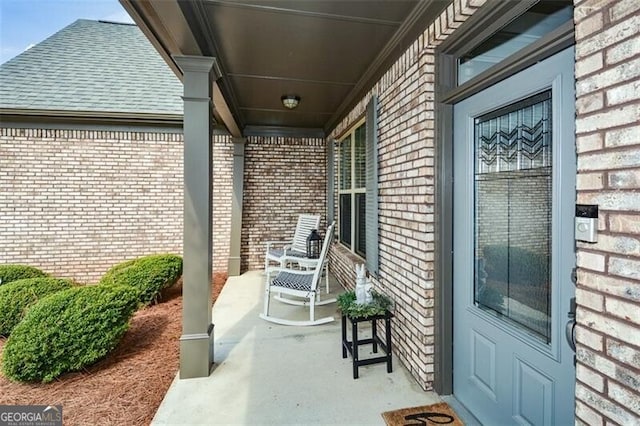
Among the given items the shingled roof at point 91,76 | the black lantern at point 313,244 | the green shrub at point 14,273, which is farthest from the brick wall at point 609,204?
the green shrub at point 14,273

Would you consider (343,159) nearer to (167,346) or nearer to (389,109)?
(389,109)

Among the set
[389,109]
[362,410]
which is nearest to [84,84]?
[389,109]

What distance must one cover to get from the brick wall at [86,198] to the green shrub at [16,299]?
195cm

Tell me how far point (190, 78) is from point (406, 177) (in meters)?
1.83

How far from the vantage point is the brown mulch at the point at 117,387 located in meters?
2.14

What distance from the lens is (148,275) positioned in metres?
4.36

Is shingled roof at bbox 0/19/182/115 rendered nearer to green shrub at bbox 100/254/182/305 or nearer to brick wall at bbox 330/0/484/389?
green shrub at bbox 100/254/182/305

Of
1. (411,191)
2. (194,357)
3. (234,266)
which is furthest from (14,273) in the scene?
A: (411,191)

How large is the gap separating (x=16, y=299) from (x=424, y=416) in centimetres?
413

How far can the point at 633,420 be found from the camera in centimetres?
98

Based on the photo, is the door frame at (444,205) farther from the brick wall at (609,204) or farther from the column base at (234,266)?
the column base at (234,266)

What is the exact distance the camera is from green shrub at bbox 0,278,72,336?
348cm

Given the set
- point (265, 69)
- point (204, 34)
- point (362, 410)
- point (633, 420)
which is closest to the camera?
point (633, 420)

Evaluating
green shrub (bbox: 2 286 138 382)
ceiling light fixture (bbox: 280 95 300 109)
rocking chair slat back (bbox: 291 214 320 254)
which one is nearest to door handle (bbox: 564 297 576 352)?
green shrub (bbox: 2 286 138 382)
